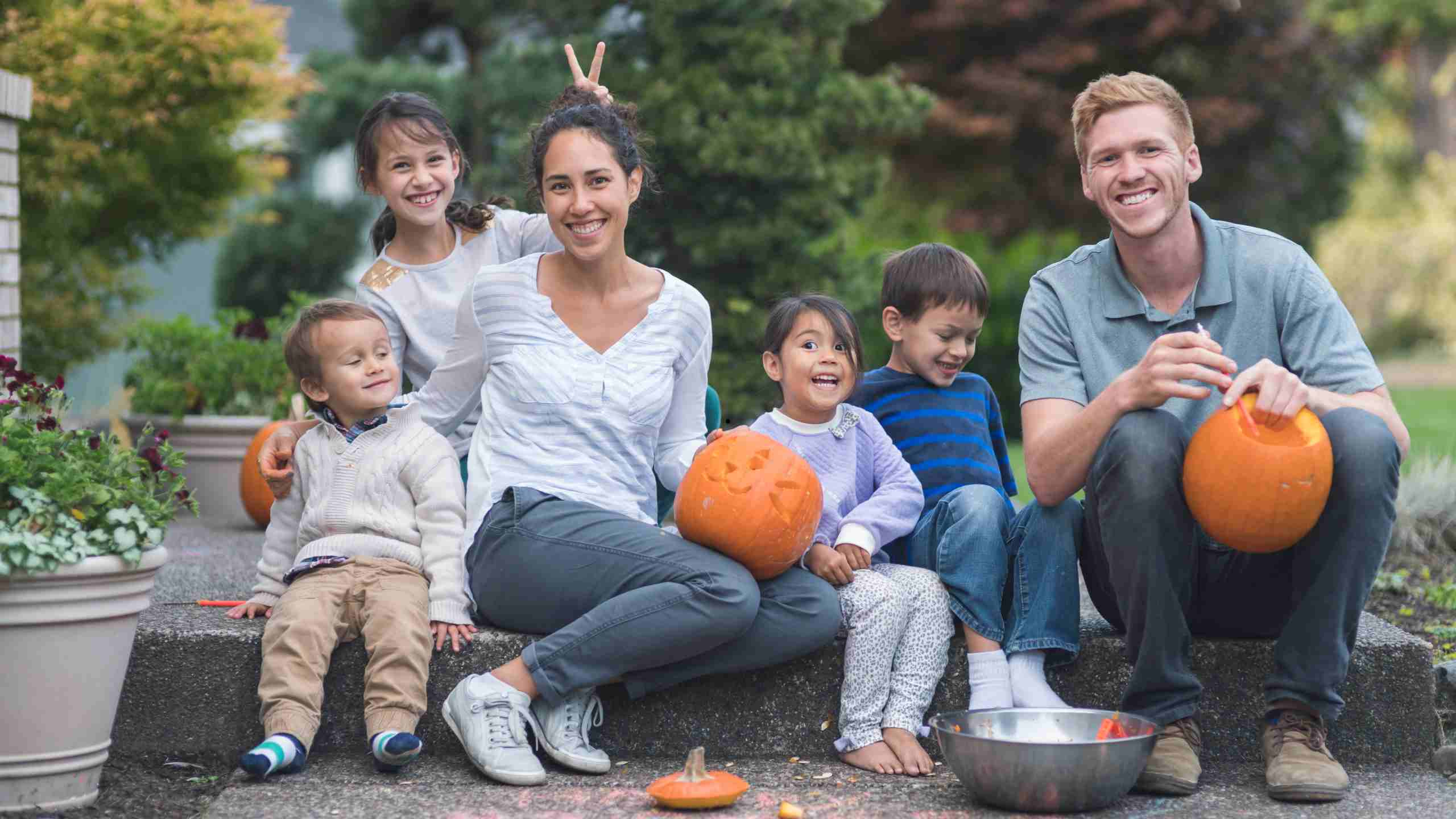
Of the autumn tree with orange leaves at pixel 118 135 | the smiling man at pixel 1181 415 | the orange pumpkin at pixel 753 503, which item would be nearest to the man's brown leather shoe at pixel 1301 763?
the smiling man at pixel 1181 415

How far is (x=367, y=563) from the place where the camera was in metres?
3.28

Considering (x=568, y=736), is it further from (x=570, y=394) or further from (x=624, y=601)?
(x=570, y=394)

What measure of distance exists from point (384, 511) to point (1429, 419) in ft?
28.6

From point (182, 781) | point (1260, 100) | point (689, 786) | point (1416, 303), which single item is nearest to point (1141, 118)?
point (689, 786)

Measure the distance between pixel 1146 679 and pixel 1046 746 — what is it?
0.38 meters

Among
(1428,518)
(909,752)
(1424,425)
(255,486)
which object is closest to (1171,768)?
(909,752)

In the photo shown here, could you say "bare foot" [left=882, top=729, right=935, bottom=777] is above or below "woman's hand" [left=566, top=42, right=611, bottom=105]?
below

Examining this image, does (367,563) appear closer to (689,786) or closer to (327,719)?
(327,719)

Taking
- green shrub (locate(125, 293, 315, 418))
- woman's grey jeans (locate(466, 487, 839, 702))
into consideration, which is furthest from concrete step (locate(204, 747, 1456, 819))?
green shrub (locate(125, 293, 315, 418))

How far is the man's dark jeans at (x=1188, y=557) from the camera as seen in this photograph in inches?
111

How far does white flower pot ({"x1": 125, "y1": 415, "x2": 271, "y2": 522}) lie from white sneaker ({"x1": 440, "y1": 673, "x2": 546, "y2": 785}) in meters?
2.95

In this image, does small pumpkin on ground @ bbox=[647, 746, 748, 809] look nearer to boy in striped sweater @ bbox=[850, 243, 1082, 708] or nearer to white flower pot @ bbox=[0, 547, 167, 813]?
boy in striped sweater @ bbox=[850, 243, 1082, 708]

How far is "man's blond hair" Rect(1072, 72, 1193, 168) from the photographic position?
3176mm

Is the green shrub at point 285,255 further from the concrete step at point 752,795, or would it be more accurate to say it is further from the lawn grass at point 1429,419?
the concrete step at point 752,795
